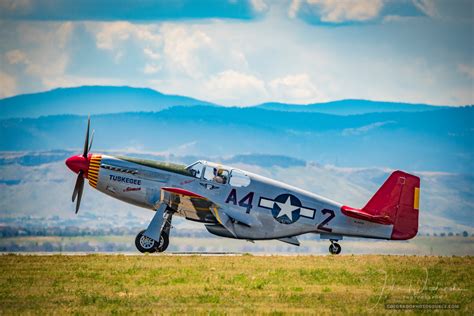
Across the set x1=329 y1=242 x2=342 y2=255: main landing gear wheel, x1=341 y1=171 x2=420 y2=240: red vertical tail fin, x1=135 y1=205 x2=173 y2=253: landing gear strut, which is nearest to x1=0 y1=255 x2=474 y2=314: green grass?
x1=135 y1=205 x2=173 y2=253: landing gear strut

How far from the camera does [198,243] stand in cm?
13312

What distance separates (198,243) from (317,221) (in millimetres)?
103066

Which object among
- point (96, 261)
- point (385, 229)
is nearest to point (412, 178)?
point (385, 229)

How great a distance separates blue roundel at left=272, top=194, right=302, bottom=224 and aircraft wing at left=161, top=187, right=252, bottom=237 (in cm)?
89

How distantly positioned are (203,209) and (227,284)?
6.72 metres

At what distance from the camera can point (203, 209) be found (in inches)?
1197

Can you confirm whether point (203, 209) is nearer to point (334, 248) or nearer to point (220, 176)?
point (220, 176)

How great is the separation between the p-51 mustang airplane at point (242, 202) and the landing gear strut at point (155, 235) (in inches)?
1.2

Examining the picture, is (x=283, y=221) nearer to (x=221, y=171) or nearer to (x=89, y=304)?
(x=221, y=171)

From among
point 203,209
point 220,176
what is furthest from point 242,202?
point 203,209

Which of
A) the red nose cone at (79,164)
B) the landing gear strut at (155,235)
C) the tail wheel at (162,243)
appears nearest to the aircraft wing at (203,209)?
the landing gear strut at (155,235)

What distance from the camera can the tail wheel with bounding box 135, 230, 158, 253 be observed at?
29.8m

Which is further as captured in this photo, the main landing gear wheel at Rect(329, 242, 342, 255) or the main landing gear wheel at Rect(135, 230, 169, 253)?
the main landing gear wheel at Rect(329, 242, 342, 255)

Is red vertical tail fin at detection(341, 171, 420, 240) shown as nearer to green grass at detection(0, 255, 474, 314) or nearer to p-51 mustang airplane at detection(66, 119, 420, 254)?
p-51 mustang airplane at detection(66, 119, 420, 254)
